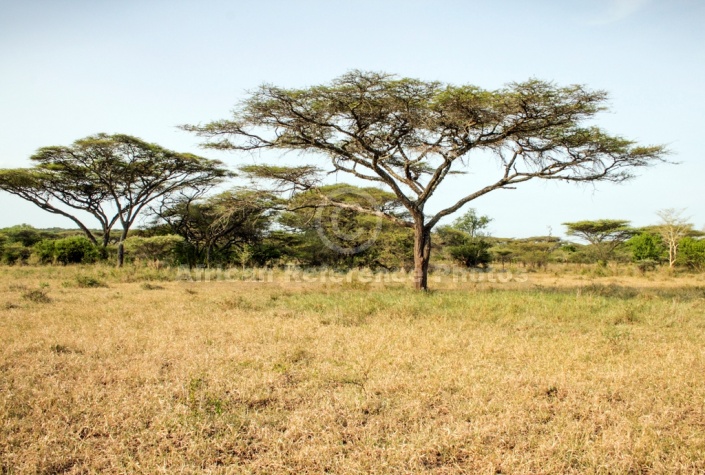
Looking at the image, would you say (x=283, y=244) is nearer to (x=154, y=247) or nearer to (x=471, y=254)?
(x=154, y=247)

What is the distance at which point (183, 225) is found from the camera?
25.6m

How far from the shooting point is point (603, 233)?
35219 mm

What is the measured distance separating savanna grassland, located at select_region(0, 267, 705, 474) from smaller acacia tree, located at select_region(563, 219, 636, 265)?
28.8m

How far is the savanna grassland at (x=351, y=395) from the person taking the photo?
267 centimetres

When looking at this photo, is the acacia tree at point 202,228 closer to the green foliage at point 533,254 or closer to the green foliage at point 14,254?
the green foliage at point 14,254

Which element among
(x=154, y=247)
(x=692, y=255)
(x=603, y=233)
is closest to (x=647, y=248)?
(x=603, y=233)

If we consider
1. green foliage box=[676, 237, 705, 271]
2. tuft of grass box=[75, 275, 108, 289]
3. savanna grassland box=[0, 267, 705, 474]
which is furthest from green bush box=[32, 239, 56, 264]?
green foliage box=[676, 237, 705, 271]

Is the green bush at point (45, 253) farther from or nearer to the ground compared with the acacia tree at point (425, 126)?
nearer to the ground

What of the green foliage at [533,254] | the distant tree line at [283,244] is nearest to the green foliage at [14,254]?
the distant tree line at [283,244]

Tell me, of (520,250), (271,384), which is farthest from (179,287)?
(520,250)

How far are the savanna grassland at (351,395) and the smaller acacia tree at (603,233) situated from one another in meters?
28.8

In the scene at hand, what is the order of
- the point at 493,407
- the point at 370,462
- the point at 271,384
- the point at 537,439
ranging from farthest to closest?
the point at 271,384
the point at 493,407
the point at 537,439
the point at 370,462

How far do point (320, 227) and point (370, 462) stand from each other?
69.5ft

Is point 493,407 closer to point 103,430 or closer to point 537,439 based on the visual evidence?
point 537,439
